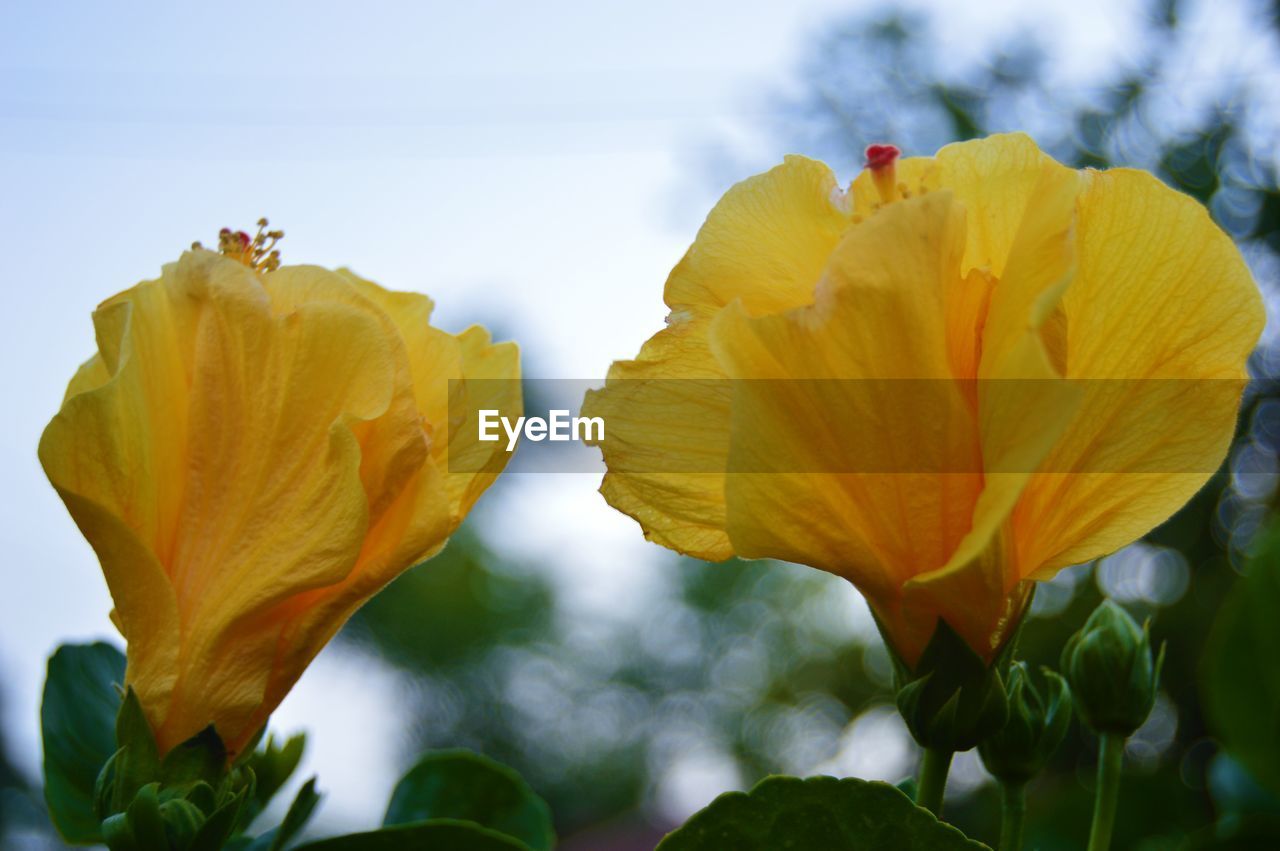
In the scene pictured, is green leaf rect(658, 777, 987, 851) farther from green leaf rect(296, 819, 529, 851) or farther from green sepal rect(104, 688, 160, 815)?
green sepal rect(104, 688, 160, 815)

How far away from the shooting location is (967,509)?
57cm

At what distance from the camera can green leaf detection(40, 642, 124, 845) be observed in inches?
32.6

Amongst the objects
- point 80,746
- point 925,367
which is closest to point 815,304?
point 925,367

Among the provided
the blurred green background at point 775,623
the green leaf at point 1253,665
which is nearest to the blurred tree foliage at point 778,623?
the blurred green background at point 775,623

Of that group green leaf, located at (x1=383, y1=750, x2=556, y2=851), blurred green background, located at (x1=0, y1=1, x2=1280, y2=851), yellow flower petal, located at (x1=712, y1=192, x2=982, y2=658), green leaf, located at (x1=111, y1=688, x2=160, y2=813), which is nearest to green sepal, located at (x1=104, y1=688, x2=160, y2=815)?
green leaf, located at (x1=111, y1=688, x2=160, y2=813)

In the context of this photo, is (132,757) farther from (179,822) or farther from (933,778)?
(933,778)

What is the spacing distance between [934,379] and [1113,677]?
1.17 ft

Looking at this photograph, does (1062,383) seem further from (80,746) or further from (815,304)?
(80,746)

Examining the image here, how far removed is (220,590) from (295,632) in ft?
0.16

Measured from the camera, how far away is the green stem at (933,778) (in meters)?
0.60

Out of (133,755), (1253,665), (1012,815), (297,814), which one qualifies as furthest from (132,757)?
(1253,665)

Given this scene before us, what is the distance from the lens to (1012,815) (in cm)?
70

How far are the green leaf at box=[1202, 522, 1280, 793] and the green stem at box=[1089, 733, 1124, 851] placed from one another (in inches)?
11.5

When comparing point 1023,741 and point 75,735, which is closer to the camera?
point 1023,741
